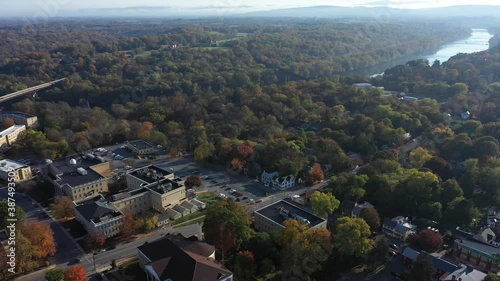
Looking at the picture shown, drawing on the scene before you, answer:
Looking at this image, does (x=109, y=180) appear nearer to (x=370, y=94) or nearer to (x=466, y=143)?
(x=466, y=143)

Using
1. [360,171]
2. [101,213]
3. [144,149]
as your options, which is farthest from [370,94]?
[101,213]

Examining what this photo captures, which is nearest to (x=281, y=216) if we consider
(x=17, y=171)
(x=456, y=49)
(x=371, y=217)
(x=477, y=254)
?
(x=371, y=217)

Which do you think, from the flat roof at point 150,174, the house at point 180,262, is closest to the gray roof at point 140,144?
the flat roof at point 150,174

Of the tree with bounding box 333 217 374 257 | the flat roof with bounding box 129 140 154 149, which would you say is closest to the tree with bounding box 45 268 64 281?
Answer: the tree with bounding box 333 217 374 257

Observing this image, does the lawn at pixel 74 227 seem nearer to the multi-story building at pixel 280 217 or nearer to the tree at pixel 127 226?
the tree at pixel 127 226

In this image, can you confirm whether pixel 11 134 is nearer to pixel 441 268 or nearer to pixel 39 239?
pixel 39 239

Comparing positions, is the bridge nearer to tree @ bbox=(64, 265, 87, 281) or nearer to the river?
tree @ bbox=(64, 265, 87, 281)
